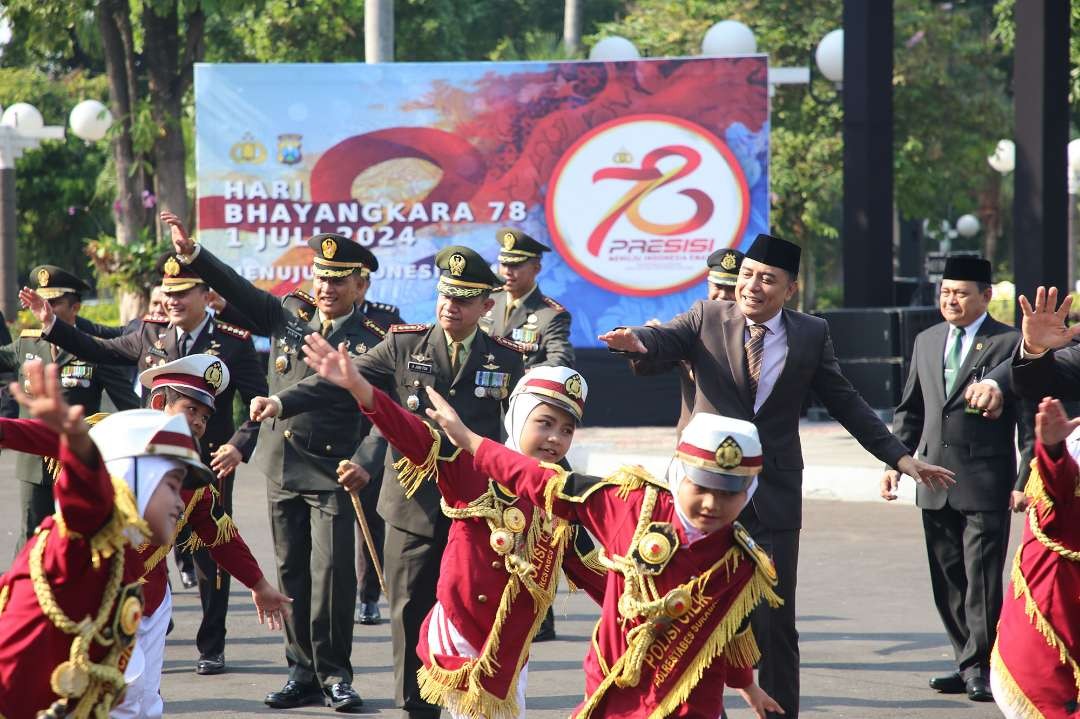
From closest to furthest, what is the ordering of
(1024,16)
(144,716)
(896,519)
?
(144,716) < (896,519) < (1024,16)

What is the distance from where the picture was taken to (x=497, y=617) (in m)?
6.20

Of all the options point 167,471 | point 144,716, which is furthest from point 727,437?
point 144,716

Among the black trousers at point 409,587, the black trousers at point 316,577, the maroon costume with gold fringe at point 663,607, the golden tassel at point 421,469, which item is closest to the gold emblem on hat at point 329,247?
the black trousers at point 316,577

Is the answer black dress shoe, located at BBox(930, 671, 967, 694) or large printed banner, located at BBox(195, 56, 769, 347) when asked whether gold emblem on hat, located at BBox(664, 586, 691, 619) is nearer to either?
black dress shoe, located at BBox(930, 671, 967, 694)

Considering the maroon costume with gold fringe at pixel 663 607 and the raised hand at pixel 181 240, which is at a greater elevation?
the raised hand at pixel 181 240

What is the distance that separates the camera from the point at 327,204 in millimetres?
18047

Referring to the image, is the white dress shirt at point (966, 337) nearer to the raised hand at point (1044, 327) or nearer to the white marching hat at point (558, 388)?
the raised hand at point (1044, 327)

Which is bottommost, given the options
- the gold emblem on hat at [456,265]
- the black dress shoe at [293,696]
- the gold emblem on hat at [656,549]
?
the black dress shoe at [293,696]

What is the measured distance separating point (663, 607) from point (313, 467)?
3.36 metres

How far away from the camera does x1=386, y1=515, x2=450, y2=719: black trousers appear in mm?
6828

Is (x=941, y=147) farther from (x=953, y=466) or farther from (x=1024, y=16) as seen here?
(x=953, y=466)

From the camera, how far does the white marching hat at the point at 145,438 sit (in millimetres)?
4449

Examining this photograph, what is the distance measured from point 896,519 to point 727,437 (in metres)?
8.62

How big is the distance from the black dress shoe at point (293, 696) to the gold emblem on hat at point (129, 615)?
11.2 ft
